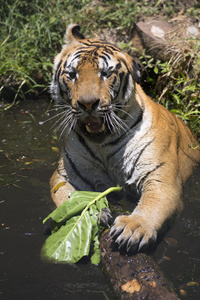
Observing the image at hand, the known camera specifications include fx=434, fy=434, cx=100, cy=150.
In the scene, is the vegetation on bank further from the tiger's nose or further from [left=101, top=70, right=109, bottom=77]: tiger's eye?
the tiger's nose

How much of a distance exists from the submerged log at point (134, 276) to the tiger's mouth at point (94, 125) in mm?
1045

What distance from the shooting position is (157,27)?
6.66m

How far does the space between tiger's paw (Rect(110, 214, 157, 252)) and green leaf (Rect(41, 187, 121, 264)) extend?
7.8 inches

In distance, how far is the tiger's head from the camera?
3469 mm

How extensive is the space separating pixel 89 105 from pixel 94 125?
332mm

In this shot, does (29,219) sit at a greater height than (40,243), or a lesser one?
lesser

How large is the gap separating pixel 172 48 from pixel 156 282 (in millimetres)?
4215

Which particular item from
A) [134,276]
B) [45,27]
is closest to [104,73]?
[134,276]

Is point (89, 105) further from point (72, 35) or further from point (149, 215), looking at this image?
point (72, 35)

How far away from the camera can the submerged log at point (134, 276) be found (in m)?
2.56

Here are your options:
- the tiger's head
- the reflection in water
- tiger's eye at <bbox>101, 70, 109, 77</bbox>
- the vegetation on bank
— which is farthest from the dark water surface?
the vegetation on bank

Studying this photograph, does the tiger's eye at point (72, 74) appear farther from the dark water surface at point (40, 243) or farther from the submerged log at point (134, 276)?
the submerged log at point (134, 276)

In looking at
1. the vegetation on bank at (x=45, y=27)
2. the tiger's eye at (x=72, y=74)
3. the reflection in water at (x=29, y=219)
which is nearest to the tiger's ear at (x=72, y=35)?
the tiger's eye at (x=72, y=74)

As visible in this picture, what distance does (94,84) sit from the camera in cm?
346
